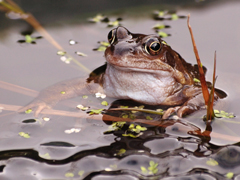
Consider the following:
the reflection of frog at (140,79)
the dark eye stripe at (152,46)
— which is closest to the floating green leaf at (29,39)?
the reflection of frog at (140,79)

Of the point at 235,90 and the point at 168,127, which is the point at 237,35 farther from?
the point at 168,127

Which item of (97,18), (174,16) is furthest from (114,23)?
(174,16)

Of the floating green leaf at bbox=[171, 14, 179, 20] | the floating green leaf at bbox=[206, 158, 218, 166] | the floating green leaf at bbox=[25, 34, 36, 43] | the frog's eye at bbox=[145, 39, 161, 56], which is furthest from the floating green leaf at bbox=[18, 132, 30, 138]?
the floating green leaf at bbox=[171, 14, 179, 20]

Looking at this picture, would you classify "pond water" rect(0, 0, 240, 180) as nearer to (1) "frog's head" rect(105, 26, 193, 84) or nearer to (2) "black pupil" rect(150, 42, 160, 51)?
(1) "frog's head" rect(105, 26, 193, 84)

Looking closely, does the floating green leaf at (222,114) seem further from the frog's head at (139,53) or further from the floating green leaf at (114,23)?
the floating green leaf at (114,23)

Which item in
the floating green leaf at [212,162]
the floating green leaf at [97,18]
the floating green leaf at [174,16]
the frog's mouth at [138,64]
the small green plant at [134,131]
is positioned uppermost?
the floating green leaf at [174,16]

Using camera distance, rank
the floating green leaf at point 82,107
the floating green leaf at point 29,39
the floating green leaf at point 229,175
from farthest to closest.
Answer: the floating green leaf at point 29,39 → the floating green leaf at point 82,107 → the floating green leaf at point 229,175

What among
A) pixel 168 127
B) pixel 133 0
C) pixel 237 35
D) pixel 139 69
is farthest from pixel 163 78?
pixel 133 0

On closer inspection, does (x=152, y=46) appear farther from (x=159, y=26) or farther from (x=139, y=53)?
(x=159, y=26)
